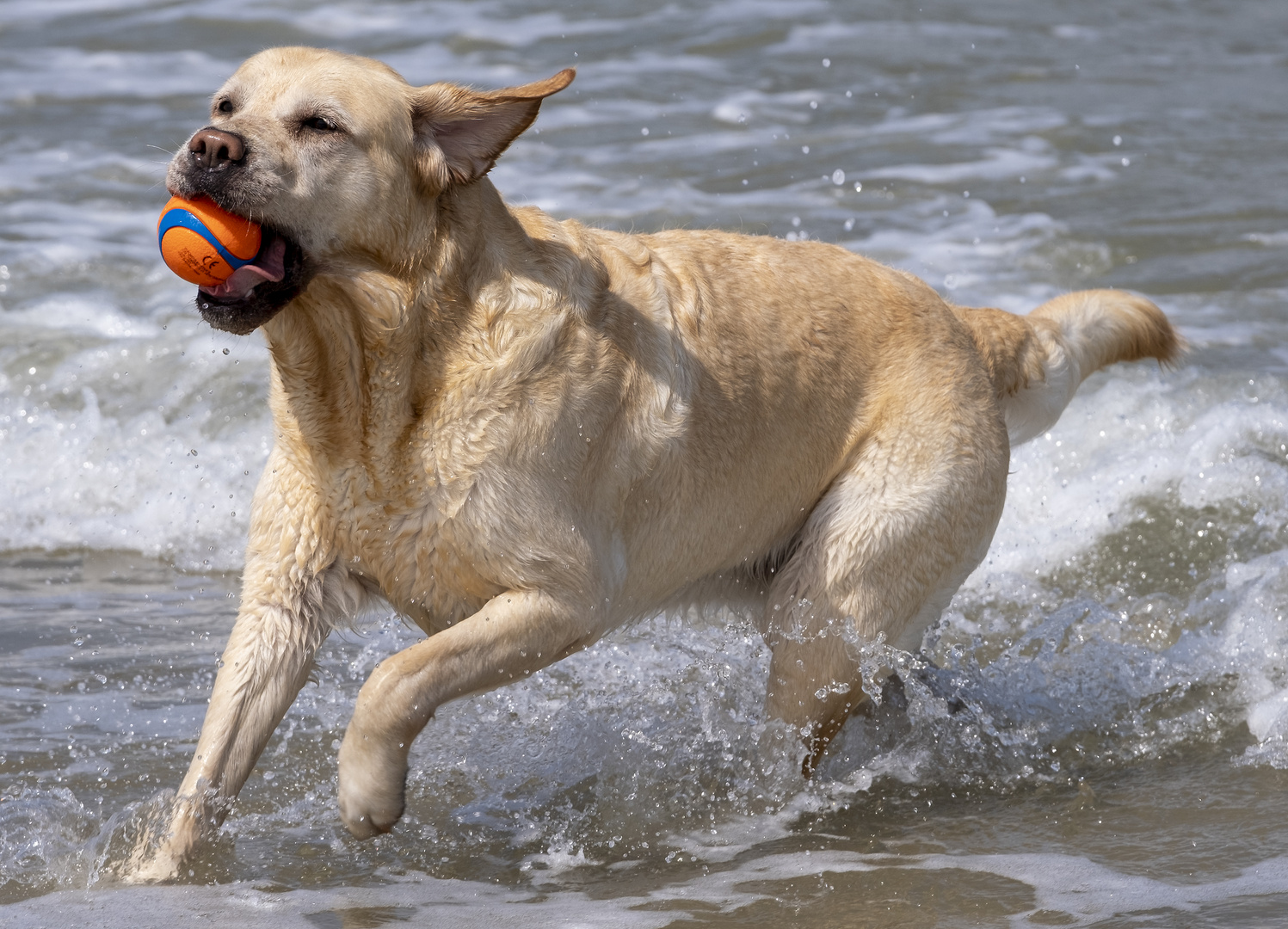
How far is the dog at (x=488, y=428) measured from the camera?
146 inches

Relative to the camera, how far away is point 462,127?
12.6 ft

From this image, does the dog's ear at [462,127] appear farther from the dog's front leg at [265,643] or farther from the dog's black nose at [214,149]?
the dog's front leg at [265,643]

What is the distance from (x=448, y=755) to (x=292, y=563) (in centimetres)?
110

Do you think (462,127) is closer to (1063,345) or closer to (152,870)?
(152,870)

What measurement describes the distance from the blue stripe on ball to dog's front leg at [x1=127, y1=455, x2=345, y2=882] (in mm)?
625

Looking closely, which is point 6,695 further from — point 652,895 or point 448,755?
point 652,895

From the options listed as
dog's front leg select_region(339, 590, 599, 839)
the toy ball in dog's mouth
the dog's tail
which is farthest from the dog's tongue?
the dog's tail

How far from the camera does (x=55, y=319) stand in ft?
28.9

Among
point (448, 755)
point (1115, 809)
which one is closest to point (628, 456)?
point (448, 755)

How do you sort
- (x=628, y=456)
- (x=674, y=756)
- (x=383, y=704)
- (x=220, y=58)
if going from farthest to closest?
(x=220, y=58) → (x=674, y=756) → (x=628, y=456) → (x=383, y=704)

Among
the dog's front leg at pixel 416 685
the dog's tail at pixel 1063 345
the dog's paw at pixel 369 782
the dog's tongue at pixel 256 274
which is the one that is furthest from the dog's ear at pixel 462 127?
the dog's tail at pixel 1063 345

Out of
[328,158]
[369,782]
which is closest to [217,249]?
[328,158]

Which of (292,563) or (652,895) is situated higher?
(292,563)

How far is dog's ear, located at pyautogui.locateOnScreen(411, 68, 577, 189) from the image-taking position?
12.4 feet
